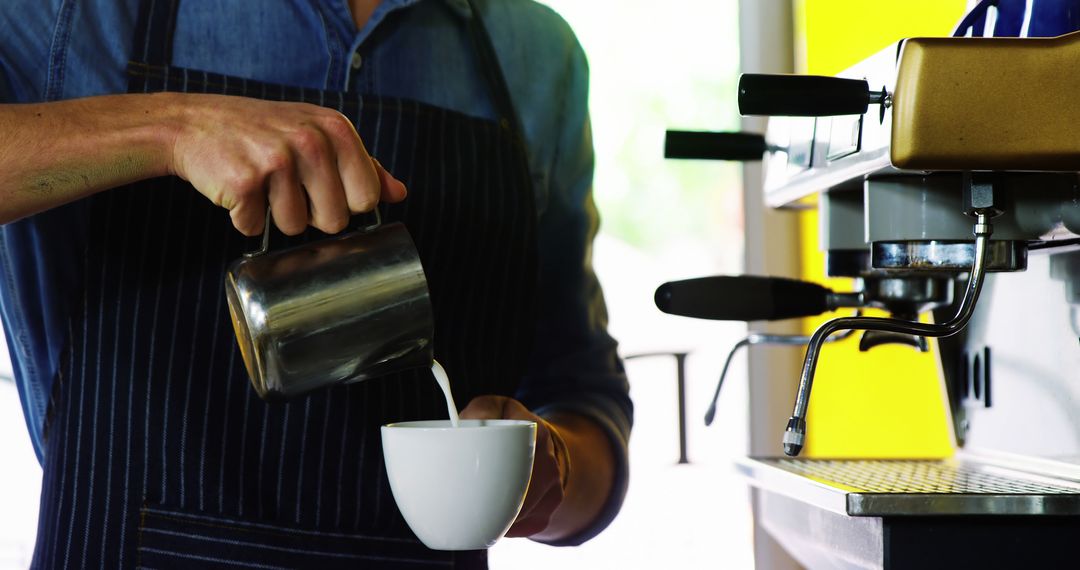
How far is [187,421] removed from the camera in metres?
0.82

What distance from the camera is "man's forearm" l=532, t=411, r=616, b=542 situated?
2.99 ft

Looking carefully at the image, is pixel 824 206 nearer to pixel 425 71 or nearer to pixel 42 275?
pixel 425 71

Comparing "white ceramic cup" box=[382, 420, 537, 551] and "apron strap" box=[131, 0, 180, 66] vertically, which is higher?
"apron strap" box=[131, 0, 180, 66]

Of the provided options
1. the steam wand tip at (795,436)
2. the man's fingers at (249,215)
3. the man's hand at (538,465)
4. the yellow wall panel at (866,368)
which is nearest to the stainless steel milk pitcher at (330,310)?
the man's fingers at (249,215)

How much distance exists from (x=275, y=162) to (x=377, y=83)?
14.7 inches

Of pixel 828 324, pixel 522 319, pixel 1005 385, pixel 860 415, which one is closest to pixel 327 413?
pixel 522 319

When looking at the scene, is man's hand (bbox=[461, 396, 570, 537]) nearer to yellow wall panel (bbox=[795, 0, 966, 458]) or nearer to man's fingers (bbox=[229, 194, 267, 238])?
man's fingers (bbox=[229, 194, 267, 238])

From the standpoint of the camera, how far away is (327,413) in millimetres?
867

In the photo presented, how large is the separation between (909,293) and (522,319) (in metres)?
0.37

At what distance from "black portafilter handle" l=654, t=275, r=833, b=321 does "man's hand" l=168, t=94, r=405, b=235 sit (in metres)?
0.30

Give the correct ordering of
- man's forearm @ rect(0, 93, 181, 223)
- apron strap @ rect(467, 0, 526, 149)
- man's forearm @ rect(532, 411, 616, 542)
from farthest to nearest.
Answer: apron strap @ rect(467, 0, 526, 149), man's forearm @ rect(532, 411, 616, 542), man's forearm @ rect(0, 93, 181, 223)

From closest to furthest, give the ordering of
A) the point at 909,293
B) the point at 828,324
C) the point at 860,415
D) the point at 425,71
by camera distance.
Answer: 1. the point at 828,324
2. the point at 909,293
3. the point at 425,71
4. the point at 860,415

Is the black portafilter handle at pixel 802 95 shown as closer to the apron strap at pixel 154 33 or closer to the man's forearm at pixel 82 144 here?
the man's forearm at pixel 82 144

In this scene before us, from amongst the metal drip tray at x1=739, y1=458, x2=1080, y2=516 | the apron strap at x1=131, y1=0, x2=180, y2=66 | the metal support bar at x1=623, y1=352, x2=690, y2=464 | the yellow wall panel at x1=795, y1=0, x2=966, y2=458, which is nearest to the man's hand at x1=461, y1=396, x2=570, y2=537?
the metal drip tray at x1=739, y1=458, x2=1080, y2=516
